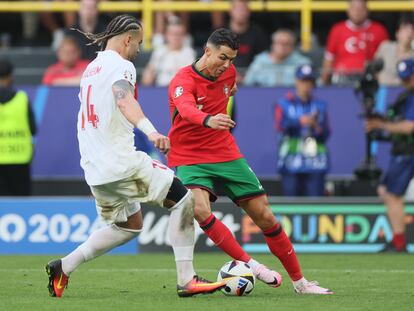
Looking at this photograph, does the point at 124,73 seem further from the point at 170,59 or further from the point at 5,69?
the point at 170,59

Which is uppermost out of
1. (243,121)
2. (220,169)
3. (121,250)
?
(220,169)

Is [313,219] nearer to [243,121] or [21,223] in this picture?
[243,121]

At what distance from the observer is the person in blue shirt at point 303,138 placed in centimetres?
1420

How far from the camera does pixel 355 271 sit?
11.1 meters

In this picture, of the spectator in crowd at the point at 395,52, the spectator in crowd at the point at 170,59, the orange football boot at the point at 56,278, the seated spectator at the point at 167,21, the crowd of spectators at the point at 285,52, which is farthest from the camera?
the seated spectator at the point at 167,21

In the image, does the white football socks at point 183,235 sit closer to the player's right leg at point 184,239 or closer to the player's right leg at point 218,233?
the player's right leg at point 184,239

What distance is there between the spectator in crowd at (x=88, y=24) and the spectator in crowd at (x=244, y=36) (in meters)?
1.87

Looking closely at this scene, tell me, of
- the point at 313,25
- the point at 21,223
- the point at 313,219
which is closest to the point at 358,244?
the point at 313,219

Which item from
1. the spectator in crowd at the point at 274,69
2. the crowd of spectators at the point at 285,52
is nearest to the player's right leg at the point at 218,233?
the crowd of spectators at the point at 285,52

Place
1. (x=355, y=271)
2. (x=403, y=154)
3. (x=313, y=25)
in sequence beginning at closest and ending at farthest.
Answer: (x=355, y=271) < (x=403, y=154) < (x=313, y=25)

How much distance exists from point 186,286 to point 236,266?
1.79ft

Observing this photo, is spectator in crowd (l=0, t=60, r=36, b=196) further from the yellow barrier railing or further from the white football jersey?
the white football jersey

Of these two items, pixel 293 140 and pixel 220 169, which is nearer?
pixel 220 169

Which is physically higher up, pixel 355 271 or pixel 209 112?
pixel 209 112
